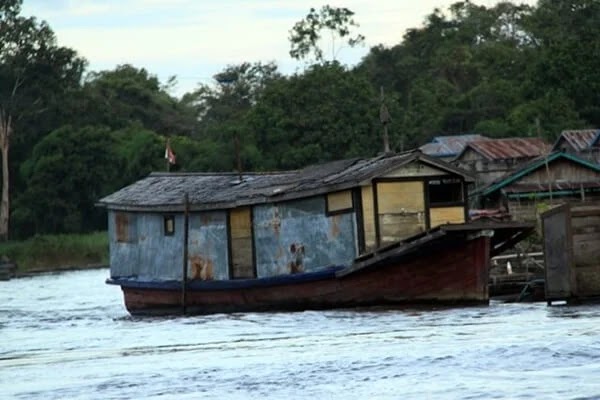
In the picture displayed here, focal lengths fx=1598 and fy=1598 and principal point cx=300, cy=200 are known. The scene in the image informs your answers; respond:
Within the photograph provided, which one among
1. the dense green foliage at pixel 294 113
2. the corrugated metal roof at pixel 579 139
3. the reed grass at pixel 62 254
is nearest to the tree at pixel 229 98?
the dense green foliage at pixel 294 113

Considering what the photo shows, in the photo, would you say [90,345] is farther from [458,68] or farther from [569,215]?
[458,68]

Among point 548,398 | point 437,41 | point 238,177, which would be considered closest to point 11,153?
point 437,41

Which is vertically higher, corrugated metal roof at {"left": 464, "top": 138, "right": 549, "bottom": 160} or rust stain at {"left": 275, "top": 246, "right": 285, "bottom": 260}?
corrugated metal roof at {"left": 464, "top": 138, "right": 549, "bottom": 160}

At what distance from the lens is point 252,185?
3438 centimetres

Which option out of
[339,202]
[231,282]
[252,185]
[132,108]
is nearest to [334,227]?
[339,202]

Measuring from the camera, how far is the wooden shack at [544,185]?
165 ft

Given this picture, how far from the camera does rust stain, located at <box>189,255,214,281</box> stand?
33.9m

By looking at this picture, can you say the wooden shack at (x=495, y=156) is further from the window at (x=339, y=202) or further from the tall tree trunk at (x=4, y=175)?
the window at (x=339, y=202)

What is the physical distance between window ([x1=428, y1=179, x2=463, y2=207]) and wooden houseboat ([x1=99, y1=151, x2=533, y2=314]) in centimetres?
3

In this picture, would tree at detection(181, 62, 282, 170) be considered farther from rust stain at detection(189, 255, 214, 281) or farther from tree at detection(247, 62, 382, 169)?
rust stain at detection(189, 255, 214, 281)

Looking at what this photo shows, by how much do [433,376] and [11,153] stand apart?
6376 cm

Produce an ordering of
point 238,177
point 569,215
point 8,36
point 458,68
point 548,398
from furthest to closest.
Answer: point 458,68, point 8,36, point 238,177, point 569,215, point 548,398

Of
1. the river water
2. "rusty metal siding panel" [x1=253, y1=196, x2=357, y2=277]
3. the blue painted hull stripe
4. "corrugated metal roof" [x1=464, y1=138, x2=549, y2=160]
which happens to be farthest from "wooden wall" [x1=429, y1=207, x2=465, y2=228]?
"corrugated metal roof" [x1=464, y1=138, x2=549, y2=160]

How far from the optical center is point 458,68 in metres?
91.2
